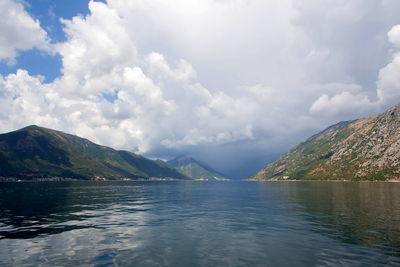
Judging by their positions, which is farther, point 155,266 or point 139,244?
point 139,244

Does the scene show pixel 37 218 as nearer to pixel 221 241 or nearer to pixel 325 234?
pixel 221 241

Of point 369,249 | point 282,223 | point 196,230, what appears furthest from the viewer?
point 282,223

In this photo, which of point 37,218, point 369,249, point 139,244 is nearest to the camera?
point 369,249

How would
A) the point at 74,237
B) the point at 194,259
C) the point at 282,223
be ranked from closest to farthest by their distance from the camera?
the point at 194,259
the point at 74,237
the point at 282,223

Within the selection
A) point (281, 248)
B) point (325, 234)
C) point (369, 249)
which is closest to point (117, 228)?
point (281, 248)

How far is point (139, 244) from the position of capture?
32969 millimetres

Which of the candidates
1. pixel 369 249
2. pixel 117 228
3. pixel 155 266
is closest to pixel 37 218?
pixel 117 228

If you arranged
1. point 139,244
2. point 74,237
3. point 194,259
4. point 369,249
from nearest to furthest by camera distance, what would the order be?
point 194,259
point 369,249
point 139,244
point 74,237

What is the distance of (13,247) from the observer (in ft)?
101

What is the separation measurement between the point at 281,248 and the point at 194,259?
12.7 metres

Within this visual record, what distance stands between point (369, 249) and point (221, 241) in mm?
19382

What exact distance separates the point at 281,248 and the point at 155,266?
683 inches

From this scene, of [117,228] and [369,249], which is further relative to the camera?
[117,228]

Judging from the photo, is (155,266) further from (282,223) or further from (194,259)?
(282,223)
